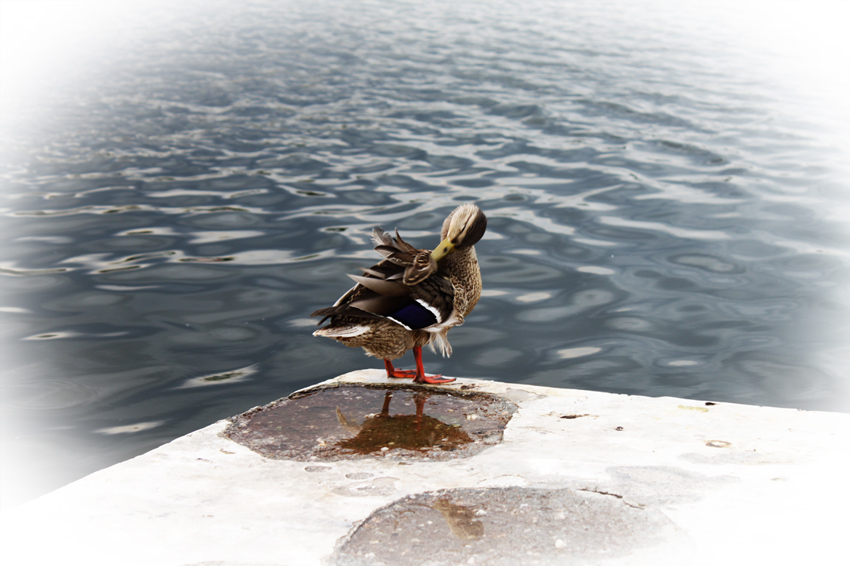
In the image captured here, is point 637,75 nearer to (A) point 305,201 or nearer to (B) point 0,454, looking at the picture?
(A) point 305,201

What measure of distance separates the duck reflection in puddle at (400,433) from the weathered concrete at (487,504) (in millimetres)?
106

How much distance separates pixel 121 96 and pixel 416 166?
812 cm

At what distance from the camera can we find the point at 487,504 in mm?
2760

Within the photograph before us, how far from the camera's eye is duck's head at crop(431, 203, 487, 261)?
4289 mm

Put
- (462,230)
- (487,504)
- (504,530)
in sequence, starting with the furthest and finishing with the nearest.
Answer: (462,230) → (487,504) → (504,530)

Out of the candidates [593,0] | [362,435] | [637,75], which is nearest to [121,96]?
[637,75]

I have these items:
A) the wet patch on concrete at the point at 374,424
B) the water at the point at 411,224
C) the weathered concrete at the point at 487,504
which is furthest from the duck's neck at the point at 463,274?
the water at the point at 411,224

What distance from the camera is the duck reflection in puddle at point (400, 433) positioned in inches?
136

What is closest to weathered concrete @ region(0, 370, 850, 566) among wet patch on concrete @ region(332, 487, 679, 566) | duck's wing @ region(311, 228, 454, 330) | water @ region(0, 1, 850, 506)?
wet patch on concrete @ region(332, 487, 679, 566)

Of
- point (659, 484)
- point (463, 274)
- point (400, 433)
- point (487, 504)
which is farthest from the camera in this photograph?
point (463, 274)

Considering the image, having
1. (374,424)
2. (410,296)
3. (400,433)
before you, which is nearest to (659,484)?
(400,433)

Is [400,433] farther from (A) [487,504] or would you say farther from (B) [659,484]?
(B) [659,484]

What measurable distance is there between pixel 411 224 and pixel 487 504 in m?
5.79

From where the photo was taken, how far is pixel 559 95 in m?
14.4
